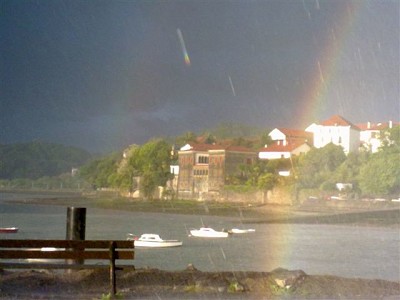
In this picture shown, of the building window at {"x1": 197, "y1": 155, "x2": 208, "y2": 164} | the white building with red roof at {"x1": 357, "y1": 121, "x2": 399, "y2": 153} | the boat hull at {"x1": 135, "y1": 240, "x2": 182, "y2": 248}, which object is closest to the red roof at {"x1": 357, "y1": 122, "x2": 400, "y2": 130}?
the white building with red roof at {"x1": 357, "y1": 121, "x2": 399, "y2": 153}

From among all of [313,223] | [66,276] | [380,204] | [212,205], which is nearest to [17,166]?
[212,205]

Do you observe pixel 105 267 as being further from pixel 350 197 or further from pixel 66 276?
pixel 350 197

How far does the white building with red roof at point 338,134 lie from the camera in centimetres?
7362

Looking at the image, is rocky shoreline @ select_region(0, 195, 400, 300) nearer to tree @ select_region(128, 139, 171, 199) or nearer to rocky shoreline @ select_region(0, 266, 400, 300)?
rocky shoreline @ select_region(0, 266, 400, 300)

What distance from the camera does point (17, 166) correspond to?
57906 mm

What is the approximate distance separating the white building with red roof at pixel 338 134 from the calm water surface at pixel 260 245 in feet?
63.1

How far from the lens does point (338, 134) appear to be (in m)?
74.4

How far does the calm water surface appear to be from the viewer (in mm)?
20172

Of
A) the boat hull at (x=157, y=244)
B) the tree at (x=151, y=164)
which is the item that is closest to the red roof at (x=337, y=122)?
the tree at (x=151, y=164)

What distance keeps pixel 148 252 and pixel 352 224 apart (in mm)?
30443

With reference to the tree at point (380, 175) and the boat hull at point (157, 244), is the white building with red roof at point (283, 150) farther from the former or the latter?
the boat hull at point (157, 244)

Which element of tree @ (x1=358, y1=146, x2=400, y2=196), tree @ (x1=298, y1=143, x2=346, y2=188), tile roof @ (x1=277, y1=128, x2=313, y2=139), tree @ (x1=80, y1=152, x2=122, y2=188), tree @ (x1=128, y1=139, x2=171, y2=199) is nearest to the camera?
tree @ (x1=80, y1=152, x2=122, y2=188)

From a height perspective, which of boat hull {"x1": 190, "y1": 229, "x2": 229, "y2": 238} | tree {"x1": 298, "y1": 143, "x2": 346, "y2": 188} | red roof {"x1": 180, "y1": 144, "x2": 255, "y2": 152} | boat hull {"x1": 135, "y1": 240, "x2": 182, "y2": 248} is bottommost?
boat hull {"x1": 190, "y1": 229, "x2": 229, "y2": 238}

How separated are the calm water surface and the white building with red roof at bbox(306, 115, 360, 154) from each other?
1923 centimetres
